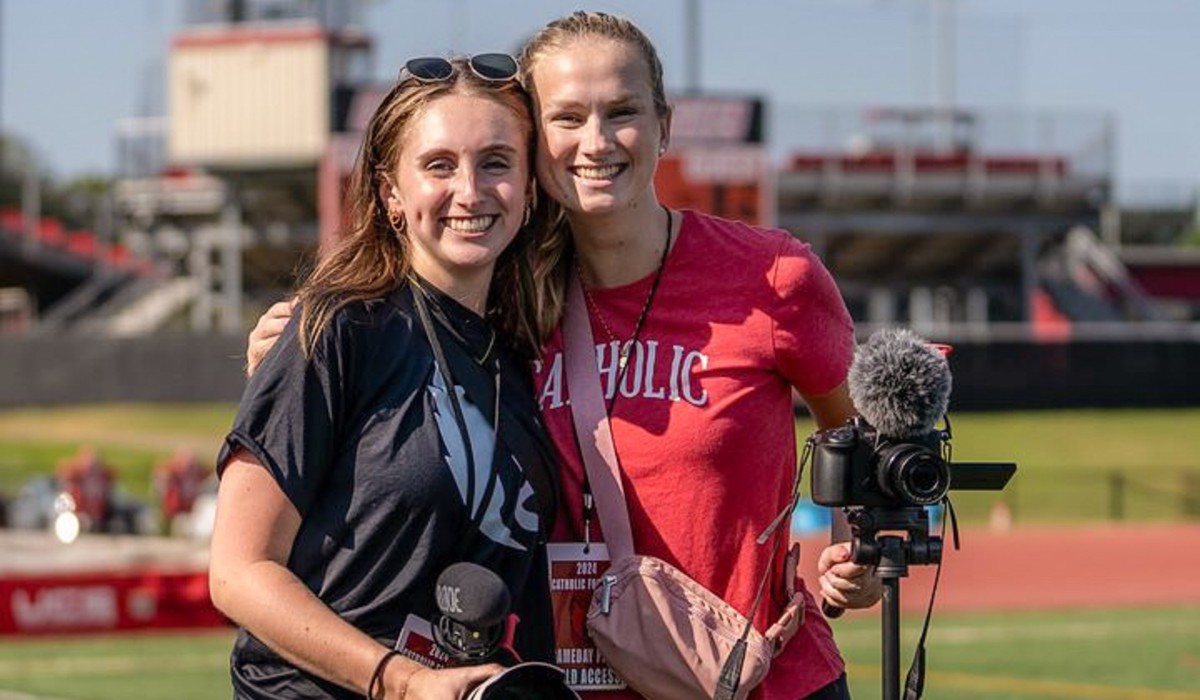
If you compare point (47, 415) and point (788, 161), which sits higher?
point (788, 161)

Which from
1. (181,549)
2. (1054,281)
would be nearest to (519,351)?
(181,549)

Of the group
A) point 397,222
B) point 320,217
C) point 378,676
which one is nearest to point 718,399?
point 397,222

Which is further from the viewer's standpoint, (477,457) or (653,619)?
(653,619)

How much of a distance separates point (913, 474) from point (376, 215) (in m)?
0.95

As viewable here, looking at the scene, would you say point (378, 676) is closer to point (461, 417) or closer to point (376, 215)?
point (461, 417)

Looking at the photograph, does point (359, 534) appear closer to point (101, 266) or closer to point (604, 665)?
point (604, 665)

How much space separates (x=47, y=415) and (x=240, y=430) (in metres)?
43.3

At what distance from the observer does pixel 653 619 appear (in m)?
4.08

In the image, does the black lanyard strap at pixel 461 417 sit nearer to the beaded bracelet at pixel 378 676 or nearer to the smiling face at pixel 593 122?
the beaded bracelet at pixel 378 676

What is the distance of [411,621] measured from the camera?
11.8ft

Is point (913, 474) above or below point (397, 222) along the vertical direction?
below

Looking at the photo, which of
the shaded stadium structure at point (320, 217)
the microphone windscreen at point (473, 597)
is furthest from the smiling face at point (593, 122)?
the shaded stadium structure at point (320, 217)

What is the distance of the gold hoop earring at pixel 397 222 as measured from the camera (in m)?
3.83

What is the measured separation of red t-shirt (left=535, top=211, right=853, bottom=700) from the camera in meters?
4.14
